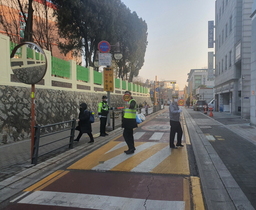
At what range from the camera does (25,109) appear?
32.6 feet

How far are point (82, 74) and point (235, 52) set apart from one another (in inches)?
581

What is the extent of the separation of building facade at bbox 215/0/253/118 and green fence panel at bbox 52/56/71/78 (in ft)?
43.7

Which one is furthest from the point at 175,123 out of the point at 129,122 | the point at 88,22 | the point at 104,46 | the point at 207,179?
the point at 88,22

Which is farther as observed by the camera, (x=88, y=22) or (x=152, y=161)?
(x=88, y=22)

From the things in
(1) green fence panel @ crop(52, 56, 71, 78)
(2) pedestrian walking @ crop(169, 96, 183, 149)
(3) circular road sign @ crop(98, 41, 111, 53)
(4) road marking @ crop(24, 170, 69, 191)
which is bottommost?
(4) road marking @ crop(24, 170, 69, 191)

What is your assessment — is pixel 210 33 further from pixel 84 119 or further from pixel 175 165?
pixel 175 165

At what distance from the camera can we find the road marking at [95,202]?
362 centimetres

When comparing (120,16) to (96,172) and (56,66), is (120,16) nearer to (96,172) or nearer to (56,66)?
(56,66)

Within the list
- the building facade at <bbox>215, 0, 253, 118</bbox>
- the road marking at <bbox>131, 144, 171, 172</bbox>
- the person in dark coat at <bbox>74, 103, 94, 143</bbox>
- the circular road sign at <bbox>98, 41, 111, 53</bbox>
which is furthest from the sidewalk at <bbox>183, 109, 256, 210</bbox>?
the building facade at <bbox>215, 0, 253, 118</bbox>

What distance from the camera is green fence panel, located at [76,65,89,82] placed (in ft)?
52.7

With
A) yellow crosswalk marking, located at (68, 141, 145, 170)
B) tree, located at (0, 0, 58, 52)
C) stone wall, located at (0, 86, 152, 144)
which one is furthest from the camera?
tree, located at (0, 0, 58, 52)

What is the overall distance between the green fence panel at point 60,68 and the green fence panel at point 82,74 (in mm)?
1321

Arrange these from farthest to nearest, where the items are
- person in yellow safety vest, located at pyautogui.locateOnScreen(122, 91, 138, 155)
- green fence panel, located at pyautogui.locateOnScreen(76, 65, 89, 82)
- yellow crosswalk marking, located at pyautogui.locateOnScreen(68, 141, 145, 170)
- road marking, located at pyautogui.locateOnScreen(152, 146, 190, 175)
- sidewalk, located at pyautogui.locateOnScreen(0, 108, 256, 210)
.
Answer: green fence panel, located at pyautogui.locateOnScreen(76, 65, 89, 82) < person in yellow safety vest, located at pyautogui.locateOnScreen(122, 91, 138, 155) < yellow crosswalk marking, located at pyautogui.locateOnScreen(68, 141, 145, 170) < road marking, located at pyautogui.locateOnScreen(152, 146, 190, 175) < sidewalk, located at pyautogui.locateOnScreen(0, 108, 256, 210)

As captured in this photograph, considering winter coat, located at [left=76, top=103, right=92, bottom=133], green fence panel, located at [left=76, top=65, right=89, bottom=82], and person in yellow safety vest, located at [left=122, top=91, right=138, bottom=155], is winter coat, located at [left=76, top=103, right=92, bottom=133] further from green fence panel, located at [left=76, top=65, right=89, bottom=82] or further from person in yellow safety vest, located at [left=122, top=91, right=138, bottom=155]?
green fence panel, located at [left=76, top=65, right=89, bottom=82]
